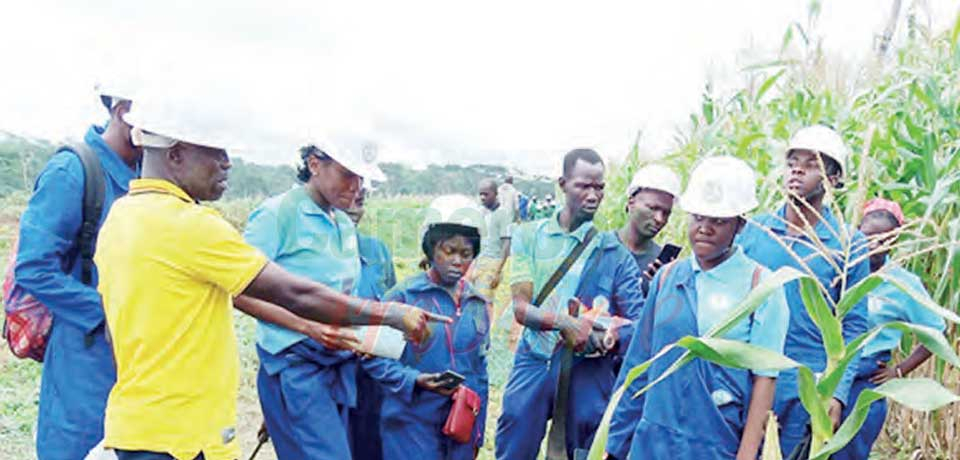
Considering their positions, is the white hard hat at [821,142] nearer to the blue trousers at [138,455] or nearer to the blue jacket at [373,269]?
the blue jacket at [373,269]

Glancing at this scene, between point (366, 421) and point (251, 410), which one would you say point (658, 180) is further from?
point (251, 410)

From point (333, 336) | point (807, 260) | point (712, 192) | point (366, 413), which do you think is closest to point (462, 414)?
point (366, 413)

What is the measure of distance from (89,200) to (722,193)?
185cm

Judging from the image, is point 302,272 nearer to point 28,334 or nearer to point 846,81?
point 28,334

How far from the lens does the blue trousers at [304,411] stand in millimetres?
2836

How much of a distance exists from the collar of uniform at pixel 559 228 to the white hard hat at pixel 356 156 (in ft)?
2.63

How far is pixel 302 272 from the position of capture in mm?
2844

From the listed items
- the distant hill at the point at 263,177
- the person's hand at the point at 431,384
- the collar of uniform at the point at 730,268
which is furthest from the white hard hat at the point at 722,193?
the distant hill at the point at 263,177

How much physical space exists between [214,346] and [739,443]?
1.46m

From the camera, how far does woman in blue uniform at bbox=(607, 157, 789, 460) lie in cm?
240

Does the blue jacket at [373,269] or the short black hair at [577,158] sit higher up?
the short black hair at [577,158]

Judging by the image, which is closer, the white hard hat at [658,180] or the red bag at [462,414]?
the red bag at [462,414]

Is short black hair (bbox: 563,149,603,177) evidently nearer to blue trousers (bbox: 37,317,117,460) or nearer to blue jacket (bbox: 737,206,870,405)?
blue jacket (bbox: 737,206,870,405)

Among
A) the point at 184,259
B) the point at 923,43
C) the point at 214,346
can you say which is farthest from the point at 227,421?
the point at 923,43
